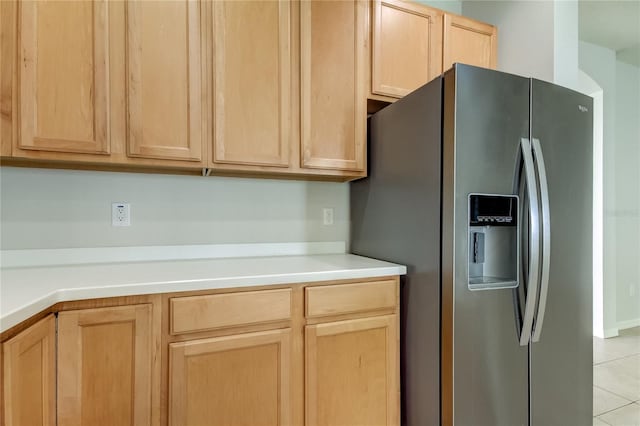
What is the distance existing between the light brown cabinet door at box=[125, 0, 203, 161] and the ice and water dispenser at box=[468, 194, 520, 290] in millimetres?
1226

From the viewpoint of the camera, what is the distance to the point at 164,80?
1.49 m

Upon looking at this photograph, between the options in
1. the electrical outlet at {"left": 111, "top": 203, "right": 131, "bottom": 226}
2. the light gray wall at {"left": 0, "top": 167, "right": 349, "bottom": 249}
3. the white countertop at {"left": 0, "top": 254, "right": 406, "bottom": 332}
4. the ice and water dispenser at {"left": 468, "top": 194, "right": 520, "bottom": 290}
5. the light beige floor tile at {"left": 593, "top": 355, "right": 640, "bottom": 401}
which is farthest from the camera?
the light beige floor tile at {"left": 593, "top": 355, "right": 640, "bottom": 401}

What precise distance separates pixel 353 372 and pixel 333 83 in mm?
1390

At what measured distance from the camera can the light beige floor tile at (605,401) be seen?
2055mm

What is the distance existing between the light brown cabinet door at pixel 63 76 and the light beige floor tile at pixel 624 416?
2.95 m

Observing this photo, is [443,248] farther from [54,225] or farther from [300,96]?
[54,225]

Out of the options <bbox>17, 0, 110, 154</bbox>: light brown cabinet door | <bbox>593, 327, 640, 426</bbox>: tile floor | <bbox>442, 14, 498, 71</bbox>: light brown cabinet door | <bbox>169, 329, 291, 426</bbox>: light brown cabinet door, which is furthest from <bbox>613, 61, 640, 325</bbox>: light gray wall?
<bbox>17, 0, 110, 154</bbox>: light brown cabinet door

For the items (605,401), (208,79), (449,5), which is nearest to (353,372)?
(208,79)

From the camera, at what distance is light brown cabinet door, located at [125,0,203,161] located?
145cm

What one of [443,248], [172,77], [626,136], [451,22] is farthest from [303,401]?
[626,136]

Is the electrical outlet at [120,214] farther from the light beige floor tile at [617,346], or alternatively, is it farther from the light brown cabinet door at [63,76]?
the light beige floor tile at [617,346]

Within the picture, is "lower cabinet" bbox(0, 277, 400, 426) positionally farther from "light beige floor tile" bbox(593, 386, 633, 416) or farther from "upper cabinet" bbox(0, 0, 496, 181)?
"light beige floor tile" bbox(593, 386, 633, 416)

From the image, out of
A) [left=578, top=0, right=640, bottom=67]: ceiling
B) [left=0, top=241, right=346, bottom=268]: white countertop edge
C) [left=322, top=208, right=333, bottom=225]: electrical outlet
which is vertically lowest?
[left=0, top=241, right=346, bottom=268]: white countertop edge

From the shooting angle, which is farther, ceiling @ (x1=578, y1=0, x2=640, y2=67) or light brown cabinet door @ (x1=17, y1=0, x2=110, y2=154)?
ceiling @ (x1=578, y1=0, x2=640, y2=67)
